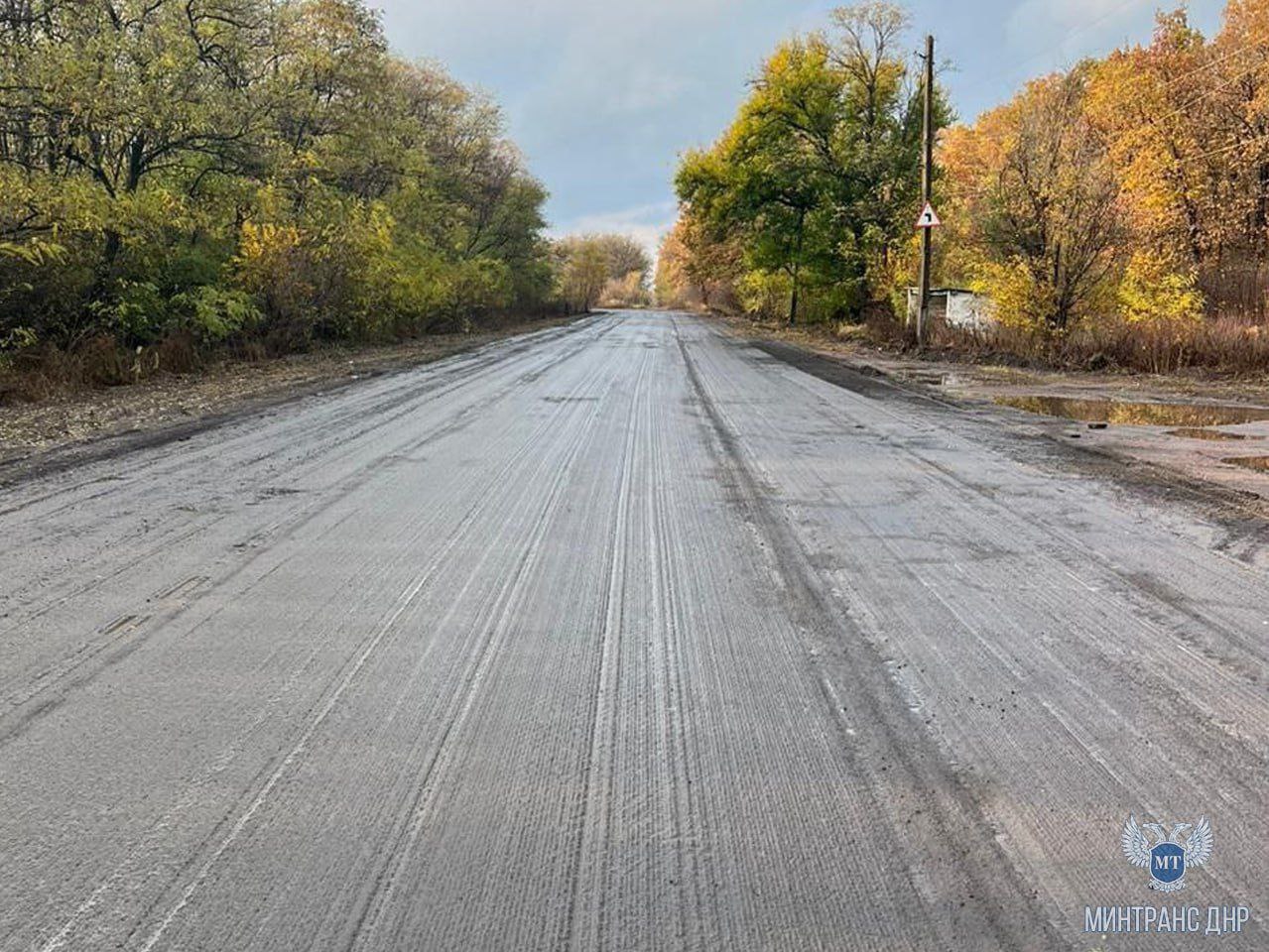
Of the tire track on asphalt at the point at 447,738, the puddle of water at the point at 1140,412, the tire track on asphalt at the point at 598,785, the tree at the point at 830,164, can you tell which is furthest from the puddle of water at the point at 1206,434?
the tree at the point at 830,164

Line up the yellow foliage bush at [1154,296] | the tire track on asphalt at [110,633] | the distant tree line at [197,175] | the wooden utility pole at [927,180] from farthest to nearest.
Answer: the wooden utility pole at [927,180], the yellow foliage bush at [1154,296], the distant tree line at [197,175], the tire track on asphalt at [110,633]

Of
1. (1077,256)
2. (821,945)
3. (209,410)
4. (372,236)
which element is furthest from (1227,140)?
(821,945)

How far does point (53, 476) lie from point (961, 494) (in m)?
6.94

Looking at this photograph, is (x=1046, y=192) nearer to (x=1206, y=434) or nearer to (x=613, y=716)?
(x=1206, y=434)

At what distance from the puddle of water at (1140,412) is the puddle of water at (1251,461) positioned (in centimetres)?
200

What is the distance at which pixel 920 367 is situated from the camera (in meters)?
16.9

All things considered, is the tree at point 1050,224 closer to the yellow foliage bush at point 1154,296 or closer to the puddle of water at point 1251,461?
the yellow foliage bush at point 1154,296

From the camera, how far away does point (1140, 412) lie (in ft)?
33.9

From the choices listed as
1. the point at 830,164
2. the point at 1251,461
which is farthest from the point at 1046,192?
the point at 830,164

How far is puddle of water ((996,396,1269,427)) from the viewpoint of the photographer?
31.2 ft

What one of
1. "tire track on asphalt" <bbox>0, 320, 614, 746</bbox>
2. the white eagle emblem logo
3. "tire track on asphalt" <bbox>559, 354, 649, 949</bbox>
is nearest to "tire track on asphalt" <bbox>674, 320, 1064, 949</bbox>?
the white eagle emblem logo

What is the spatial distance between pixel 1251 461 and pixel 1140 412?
11.3ft

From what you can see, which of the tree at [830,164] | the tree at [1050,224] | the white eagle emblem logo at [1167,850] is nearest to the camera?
the white eagle emblem logo at [1167,850]

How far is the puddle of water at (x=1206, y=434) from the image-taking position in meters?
8.34
